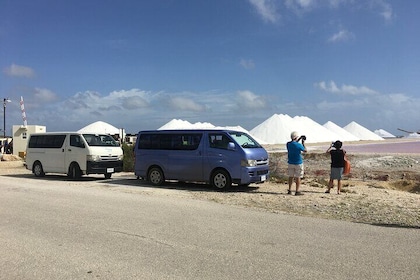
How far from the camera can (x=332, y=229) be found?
7.49 meters

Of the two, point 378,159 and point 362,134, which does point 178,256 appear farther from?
point 362,134

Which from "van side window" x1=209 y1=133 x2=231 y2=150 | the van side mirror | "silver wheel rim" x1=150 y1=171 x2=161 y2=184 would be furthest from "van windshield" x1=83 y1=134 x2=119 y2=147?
the van side mirror

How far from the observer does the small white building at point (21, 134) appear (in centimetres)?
3161

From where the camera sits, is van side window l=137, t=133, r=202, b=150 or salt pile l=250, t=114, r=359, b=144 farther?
salt pile l=250, t=114, r=359, b=144

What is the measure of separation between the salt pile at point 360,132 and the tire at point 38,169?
3918 inches

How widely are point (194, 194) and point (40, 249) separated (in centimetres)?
640

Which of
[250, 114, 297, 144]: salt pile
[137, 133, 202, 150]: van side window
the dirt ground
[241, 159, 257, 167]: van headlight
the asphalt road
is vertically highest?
[250, 114, 297, 144]: salt pile

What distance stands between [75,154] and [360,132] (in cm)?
10364

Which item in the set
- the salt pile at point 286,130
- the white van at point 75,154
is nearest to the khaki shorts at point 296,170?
the white van at point 75,154

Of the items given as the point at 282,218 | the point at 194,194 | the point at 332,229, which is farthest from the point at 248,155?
the point at 332,229

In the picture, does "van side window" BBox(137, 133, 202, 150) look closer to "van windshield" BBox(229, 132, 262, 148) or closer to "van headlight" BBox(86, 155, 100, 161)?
"van windshield" BBox(229, 132, 262, 148)

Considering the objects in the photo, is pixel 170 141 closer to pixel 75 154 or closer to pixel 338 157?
pixel 75 154

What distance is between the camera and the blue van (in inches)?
494

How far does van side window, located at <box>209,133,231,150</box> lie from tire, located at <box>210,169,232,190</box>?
0.76 metres
